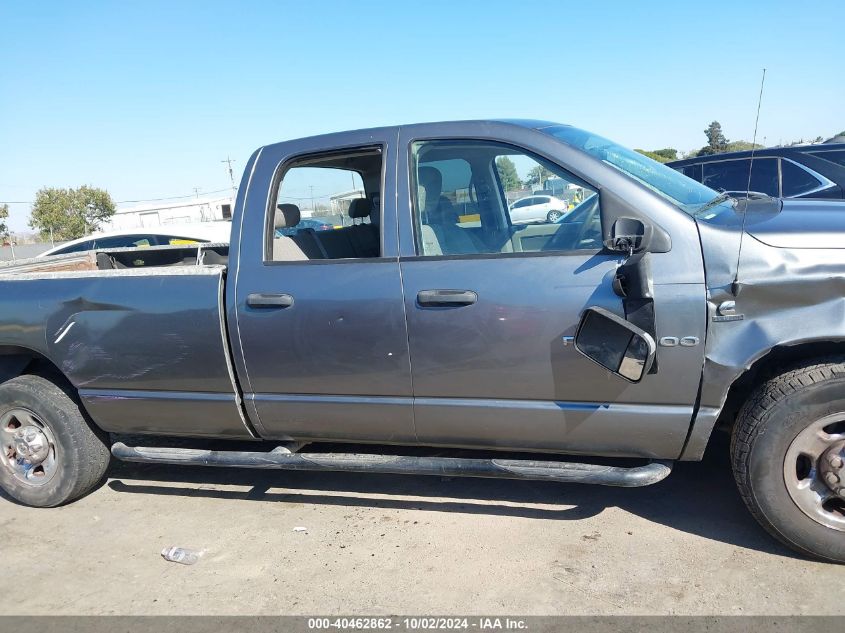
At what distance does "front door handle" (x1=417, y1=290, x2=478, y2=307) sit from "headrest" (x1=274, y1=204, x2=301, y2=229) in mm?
976

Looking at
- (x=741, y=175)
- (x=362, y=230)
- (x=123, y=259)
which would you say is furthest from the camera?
(x=741, y=175)

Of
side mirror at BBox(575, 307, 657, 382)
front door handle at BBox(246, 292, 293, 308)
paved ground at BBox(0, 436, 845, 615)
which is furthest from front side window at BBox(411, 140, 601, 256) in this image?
paved ground at BBox(0, 436, 845, 615)

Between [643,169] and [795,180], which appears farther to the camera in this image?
[795,180]

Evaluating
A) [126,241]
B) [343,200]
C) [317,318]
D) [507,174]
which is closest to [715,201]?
[507,174]

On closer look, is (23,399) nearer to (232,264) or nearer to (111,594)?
(111,594)

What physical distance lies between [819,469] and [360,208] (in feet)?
9.24

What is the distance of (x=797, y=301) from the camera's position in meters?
2.36

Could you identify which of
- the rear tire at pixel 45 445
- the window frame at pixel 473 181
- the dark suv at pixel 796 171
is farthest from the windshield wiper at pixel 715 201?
the rear tire at pixel 45 445

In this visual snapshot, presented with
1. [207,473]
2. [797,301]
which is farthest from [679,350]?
[207,473]

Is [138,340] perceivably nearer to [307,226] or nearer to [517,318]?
[307,226]

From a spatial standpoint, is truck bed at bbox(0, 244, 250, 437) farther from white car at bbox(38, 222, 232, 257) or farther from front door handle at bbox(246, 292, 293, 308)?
white car at bbox(38, 222, 232, 257)

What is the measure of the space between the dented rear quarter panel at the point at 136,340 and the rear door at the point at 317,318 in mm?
192

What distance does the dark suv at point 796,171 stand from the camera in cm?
598

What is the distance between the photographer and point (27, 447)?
364 cm
